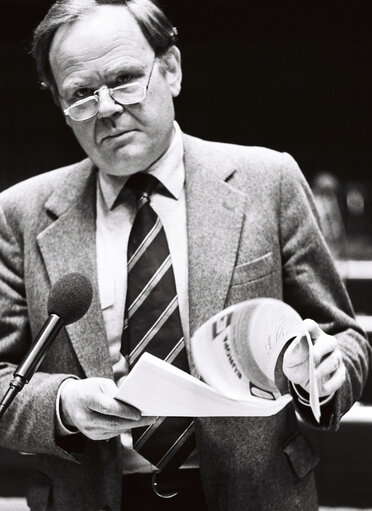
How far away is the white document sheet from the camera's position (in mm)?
876

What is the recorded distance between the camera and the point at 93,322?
3.93ft

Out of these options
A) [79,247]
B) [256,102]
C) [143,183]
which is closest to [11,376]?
[79,247]

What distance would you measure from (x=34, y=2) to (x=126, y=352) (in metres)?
2.51

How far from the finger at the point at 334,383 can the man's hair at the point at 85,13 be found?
58cm

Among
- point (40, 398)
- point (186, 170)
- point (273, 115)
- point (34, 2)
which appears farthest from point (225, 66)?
point (40, 398)

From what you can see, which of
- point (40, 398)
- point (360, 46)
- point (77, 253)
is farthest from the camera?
point (360, 46)

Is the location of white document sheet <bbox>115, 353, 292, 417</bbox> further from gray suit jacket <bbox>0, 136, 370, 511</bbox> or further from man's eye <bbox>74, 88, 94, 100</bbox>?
man's eye <bbox>74, 88, 94, 100</bbox>

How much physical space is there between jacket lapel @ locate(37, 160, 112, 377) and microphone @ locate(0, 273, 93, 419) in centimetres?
18

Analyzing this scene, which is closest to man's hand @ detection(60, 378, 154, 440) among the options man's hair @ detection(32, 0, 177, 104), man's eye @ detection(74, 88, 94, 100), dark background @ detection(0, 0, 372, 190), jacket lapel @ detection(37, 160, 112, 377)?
jacket lapel @ detection(37, 160, 112, 377)

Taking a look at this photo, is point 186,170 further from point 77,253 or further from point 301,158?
point 301,158

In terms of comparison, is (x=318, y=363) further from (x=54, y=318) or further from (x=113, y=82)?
(x=113, y=82)

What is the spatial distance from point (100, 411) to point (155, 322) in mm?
228

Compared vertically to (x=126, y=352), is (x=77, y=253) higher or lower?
higher

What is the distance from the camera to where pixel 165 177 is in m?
1.28
